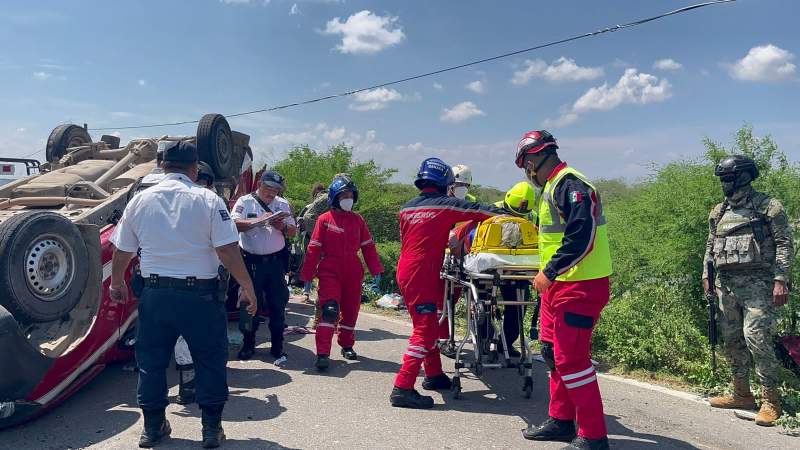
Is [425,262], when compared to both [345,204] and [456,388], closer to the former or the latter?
[456,388]

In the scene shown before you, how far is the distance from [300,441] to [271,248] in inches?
98.9

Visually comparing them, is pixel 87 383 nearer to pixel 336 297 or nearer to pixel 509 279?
pixel 336 297

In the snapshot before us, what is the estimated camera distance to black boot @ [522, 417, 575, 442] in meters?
4.17

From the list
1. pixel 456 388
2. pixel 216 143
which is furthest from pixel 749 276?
pixel 216 143

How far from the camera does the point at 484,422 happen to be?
450 cm

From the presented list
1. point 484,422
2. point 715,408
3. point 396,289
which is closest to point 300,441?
point 484,422

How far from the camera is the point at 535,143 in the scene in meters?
4.22

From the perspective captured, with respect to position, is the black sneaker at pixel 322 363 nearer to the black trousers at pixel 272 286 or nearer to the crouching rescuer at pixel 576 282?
the black trousers at pixel 272 286

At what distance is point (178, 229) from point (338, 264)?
2535 mm

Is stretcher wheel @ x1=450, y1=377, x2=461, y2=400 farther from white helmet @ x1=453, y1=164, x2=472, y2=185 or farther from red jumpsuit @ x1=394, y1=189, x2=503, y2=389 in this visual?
white helmet @ x1=453, y1=164, x2=472, y2=185

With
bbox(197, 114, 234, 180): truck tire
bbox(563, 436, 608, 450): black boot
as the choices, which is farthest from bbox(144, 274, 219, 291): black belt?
bbox(197, 114, 234, 180): truck tire

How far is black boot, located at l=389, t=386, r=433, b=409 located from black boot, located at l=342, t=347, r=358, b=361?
156 cm

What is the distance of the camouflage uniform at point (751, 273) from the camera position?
4.66m

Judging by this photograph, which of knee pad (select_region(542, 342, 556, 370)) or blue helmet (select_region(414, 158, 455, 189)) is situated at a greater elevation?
blue helmet (select_region(414, 158, 455, 189))
